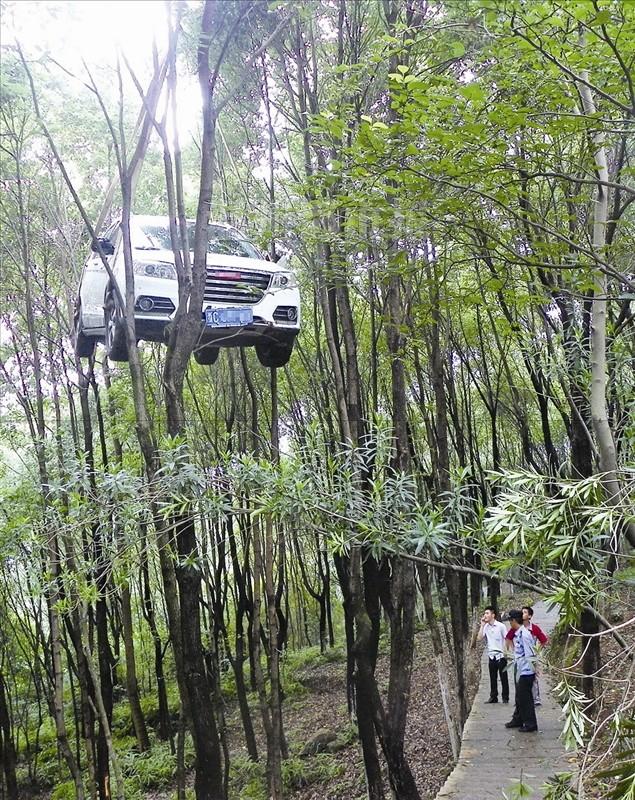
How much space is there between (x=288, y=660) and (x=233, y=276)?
15703 millimetres

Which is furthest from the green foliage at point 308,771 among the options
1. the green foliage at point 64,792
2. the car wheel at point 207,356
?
the car wheel at point 207,356

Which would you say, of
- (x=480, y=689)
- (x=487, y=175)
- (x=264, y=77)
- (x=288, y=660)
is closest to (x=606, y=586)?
(x=487, y=175)

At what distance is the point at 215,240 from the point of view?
785 centimetres

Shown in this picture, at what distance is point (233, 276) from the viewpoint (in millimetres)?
7234

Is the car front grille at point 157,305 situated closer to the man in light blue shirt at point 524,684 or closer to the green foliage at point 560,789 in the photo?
the man in light blue shirt at point 524,684

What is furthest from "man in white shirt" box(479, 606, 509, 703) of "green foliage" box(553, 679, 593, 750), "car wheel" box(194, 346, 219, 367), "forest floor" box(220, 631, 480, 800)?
"green foliage" box(553, 679, 593, 750)

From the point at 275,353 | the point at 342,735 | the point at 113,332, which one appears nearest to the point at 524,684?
the point at 275,353

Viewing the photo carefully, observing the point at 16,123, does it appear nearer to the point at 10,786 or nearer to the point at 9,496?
the point at 9,496

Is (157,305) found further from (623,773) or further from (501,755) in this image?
(501,755)

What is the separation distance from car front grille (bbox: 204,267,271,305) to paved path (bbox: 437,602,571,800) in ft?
14.1

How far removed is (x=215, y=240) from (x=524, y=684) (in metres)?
6.17

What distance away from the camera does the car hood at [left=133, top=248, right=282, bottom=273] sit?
7.21 metres

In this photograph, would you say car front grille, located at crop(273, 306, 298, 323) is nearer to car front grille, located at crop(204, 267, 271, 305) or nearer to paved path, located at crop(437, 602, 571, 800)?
car front grille, located at crop(204, 267, 271, 305)

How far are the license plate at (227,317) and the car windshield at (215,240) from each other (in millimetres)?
1009
